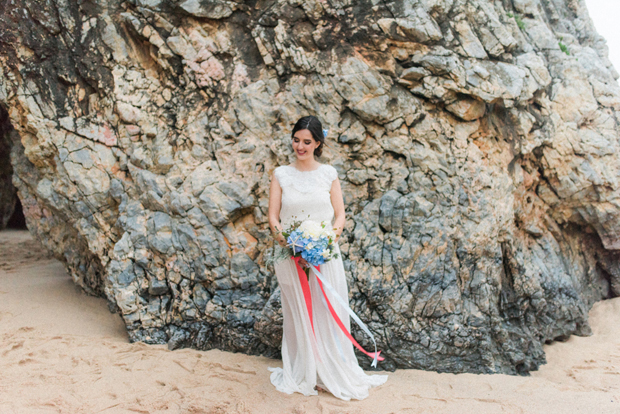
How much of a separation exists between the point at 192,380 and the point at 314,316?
4.76 ft

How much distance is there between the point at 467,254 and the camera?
16.2 feet

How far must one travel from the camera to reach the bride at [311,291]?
3.92m

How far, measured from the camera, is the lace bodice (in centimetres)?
392

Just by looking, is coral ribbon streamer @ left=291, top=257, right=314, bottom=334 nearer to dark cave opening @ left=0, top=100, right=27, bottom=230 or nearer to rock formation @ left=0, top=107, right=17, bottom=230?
dark cave opening @ left=0, top=100, right=27, bottom=230

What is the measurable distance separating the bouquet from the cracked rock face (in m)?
1.39

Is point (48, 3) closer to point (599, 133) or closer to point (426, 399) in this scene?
point (426, 399)

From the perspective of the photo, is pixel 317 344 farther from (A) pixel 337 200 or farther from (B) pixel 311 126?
(B) pixel 311 126

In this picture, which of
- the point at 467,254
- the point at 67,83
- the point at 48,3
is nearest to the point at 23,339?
the point at 67,83

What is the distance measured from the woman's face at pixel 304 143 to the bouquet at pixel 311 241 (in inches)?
28.7

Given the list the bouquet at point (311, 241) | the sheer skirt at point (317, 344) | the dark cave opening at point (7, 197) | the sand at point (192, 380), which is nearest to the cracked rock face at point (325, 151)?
the sand at point (192, 380)

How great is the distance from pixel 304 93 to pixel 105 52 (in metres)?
2.66

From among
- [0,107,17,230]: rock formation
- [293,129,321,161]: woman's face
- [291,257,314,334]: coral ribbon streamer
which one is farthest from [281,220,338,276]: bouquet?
[0,107,17,230]: rock formation

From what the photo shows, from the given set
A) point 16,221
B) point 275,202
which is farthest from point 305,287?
point 16,221

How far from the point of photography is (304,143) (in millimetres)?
3895
